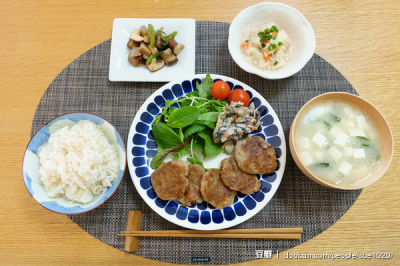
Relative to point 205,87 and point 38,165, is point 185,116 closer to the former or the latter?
point 205,87

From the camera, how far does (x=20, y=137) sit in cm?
228

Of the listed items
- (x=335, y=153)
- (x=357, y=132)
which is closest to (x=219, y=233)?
(x=335, y=153)

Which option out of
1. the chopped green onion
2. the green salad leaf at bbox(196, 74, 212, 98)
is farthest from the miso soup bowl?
the chopped green onion

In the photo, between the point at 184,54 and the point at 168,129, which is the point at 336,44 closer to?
the point at 184,54

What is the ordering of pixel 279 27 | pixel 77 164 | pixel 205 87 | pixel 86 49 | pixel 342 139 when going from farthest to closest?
pixel 86 49 → pixel 279 27 → pixel 205 87 → pixel 342 139 → pixel 77 164

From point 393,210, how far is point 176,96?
2.03 metres

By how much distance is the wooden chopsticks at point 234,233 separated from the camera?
198 cm

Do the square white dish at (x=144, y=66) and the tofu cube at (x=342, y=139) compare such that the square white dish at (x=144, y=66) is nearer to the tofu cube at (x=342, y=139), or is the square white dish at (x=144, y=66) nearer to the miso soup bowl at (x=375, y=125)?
Answer: the miso soup bowl at (x=375, y=125)

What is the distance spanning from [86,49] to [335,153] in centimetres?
238

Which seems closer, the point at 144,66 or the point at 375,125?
the point at 375,125

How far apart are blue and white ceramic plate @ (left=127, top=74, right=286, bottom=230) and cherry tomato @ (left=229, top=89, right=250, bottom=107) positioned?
0.06 m

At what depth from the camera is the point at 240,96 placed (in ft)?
6.62

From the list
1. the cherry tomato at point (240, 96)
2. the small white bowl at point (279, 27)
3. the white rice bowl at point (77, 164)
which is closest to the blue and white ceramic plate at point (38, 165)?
the white rice bowl at point (77, 164)

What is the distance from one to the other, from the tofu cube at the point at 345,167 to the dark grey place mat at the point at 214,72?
0.89ft
